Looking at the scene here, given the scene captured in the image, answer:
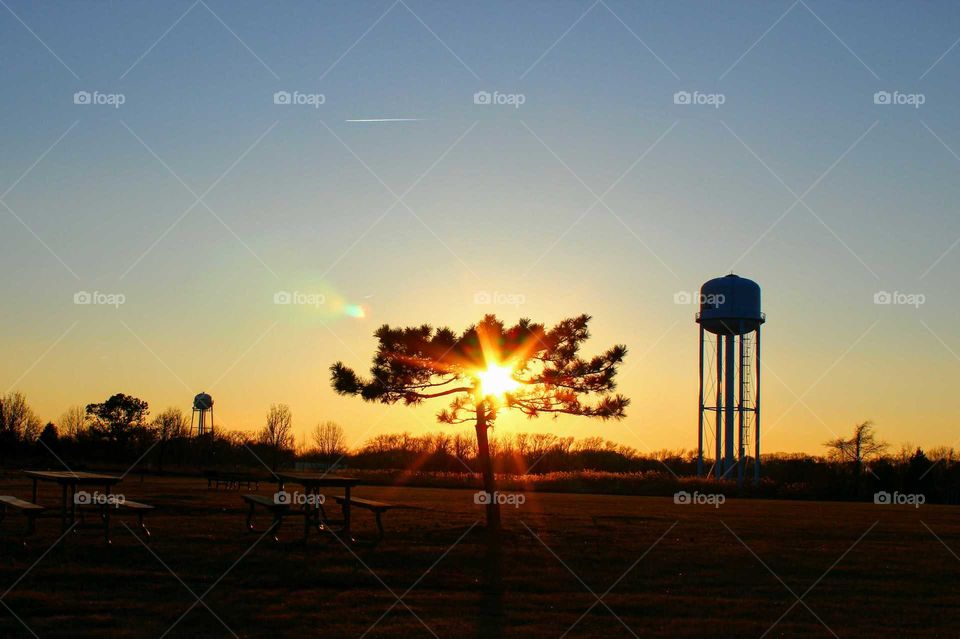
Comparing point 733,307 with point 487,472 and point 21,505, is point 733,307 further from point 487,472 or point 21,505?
point 21,505

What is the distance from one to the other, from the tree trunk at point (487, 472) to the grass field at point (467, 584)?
441mm

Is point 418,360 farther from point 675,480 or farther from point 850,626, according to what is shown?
point 675,480

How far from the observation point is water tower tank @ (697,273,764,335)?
51531 mm

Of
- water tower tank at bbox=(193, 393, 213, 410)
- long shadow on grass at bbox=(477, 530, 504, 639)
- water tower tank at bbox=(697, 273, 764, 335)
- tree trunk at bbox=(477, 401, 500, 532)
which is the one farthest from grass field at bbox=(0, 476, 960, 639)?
water tower tank at bbox=(193, 393, 213, 410)

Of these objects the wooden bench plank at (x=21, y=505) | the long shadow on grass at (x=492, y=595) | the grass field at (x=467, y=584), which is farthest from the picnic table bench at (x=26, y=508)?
the long shadow on grass at (x=492, y=595)

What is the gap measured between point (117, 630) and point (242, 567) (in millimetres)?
4224

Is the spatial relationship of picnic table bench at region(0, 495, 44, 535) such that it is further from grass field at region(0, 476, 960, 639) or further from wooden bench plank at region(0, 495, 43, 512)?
grass field at region(0, 476, 960, 639)

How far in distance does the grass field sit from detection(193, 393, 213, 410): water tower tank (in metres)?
58.5

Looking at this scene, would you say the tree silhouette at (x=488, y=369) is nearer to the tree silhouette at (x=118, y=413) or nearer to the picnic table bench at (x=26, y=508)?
the picnic table bench at (x=26, y=508)

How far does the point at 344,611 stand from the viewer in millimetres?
10945

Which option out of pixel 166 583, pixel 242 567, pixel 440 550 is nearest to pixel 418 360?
pixel 440 550

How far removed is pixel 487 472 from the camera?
21719 millimetres

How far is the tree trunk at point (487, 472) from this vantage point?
2023 cm

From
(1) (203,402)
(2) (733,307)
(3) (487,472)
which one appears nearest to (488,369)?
(3) (487,472)
